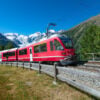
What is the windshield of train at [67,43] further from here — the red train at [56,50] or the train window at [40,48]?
the train window at [40,48]

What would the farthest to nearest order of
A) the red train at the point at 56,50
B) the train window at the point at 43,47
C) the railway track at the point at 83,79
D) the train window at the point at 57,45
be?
the train window at the point at 43,47 → the train window at the point at 57,45 → the red train at the point at 56,50 → the railway track at the point at 83,79

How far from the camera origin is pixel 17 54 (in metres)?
24.7

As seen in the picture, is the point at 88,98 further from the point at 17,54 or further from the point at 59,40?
the point at 17,54

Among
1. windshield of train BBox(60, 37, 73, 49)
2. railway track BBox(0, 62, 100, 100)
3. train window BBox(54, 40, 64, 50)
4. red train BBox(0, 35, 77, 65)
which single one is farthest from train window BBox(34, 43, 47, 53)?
railway track BBox(0, 62, 100, 100)

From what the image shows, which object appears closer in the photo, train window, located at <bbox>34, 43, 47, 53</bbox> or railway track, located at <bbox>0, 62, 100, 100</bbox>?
railway track, located at <bbox>0, 62, 100, 100</bbox>

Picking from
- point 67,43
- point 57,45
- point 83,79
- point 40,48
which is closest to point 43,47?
point 40,48

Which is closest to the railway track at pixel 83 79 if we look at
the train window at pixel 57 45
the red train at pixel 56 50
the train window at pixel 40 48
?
the red train at pixel 56 50

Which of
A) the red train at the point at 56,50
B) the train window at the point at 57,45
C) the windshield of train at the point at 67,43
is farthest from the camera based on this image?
the windshield of train at the point at 67,43

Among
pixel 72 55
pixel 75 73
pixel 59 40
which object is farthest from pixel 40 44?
pixel 75 73

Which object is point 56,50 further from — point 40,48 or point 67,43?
point 40,48

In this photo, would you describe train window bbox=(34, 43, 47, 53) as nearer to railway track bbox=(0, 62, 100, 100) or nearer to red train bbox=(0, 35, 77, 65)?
red train bbox=(0, 35, 77, 65)

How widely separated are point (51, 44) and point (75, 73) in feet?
25.6

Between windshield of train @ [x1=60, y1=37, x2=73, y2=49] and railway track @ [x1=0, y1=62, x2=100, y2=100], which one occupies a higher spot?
windshield of train @ [x1=60, y1=37, x2=73, y2=49]

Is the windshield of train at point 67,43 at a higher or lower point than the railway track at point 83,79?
higher
